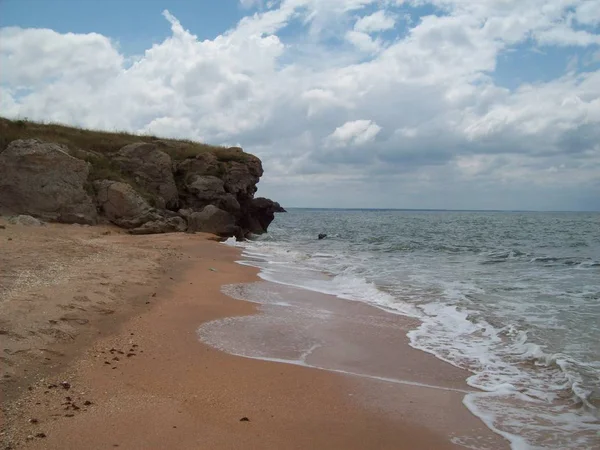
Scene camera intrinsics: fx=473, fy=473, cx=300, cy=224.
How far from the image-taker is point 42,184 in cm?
2091

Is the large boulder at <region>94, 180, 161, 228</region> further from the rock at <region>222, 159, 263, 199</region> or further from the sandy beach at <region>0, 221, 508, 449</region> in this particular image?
the sandy beach at <region>0, 221, 508, 449</region>

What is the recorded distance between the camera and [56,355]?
508cm

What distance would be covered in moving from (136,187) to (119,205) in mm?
3597

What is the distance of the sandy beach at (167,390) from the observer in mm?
3805

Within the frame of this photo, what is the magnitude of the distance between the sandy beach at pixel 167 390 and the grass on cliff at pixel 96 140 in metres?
19.6

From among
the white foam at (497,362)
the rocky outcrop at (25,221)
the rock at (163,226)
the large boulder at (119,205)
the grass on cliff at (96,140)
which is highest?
the grass on cliff at (96,140)

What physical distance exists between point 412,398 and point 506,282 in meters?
10.6

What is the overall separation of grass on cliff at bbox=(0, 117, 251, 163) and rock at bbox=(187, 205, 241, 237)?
529 centimetres

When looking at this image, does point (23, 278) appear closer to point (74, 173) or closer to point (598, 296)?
point (598, 296)

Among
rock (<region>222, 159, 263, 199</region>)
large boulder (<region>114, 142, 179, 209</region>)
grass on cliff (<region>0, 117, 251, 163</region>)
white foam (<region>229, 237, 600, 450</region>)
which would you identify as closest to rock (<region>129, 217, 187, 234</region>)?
large boulder (<region>114, 142, 179, 209</region>)

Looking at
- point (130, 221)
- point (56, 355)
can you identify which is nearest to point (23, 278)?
point (56, 355)

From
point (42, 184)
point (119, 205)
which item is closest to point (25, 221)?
point (42, 184)

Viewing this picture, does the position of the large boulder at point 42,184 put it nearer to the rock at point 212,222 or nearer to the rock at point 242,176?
the rock at point 212,222

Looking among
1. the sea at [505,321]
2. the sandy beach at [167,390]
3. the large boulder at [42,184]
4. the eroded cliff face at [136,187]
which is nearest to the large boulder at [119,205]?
the eroded cliff face at [136,187]
